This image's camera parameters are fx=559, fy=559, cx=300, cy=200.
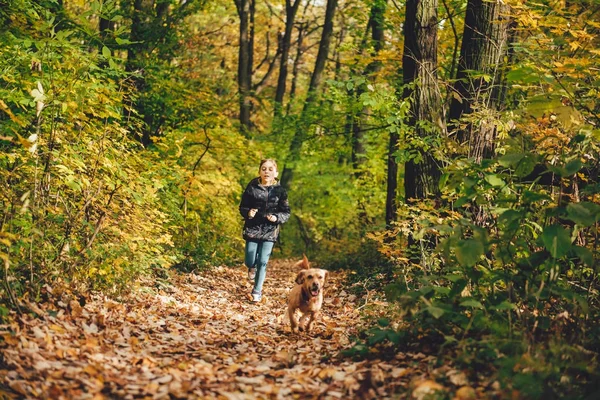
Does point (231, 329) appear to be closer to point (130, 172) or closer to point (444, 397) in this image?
point (130, 172)

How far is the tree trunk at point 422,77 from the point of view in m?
8.20

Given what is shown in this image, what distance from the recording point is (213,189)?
12070 mm

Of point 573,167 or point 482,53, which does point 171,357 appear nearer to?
point 573,167

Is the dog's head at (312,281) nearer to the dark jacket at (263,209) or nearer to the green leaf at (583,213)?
the dark jacket at (263,209)

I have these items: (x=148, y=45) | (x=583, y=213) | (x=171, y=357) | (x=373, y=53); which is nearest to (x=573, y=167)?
(x=583, y=213)

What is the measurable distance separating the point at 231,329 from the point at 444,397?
136 inches

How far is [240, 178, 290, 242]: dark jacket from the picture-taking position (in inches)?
349

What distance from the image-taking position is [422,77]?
8266mm

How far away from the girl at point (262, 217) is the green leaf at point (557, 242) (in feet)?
16.9

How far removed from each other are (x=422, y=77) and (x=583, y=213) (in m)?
4.60

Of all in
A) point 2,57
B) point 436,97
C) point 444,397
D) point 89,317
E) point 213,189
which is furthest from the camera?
point 213,189

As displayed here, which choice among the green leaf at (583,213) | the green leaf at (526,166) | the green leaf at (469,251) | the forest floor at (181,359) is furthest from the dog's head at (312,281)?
the green leaf at (583,213)

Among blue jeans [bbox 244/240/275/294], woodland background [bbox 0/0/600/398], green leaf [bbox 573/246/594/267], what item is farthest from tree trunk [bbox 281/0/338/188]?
green leaf [bbox 573/246/594/267]

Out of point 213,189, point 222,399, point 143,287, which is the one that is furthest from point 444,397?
point 213,189
